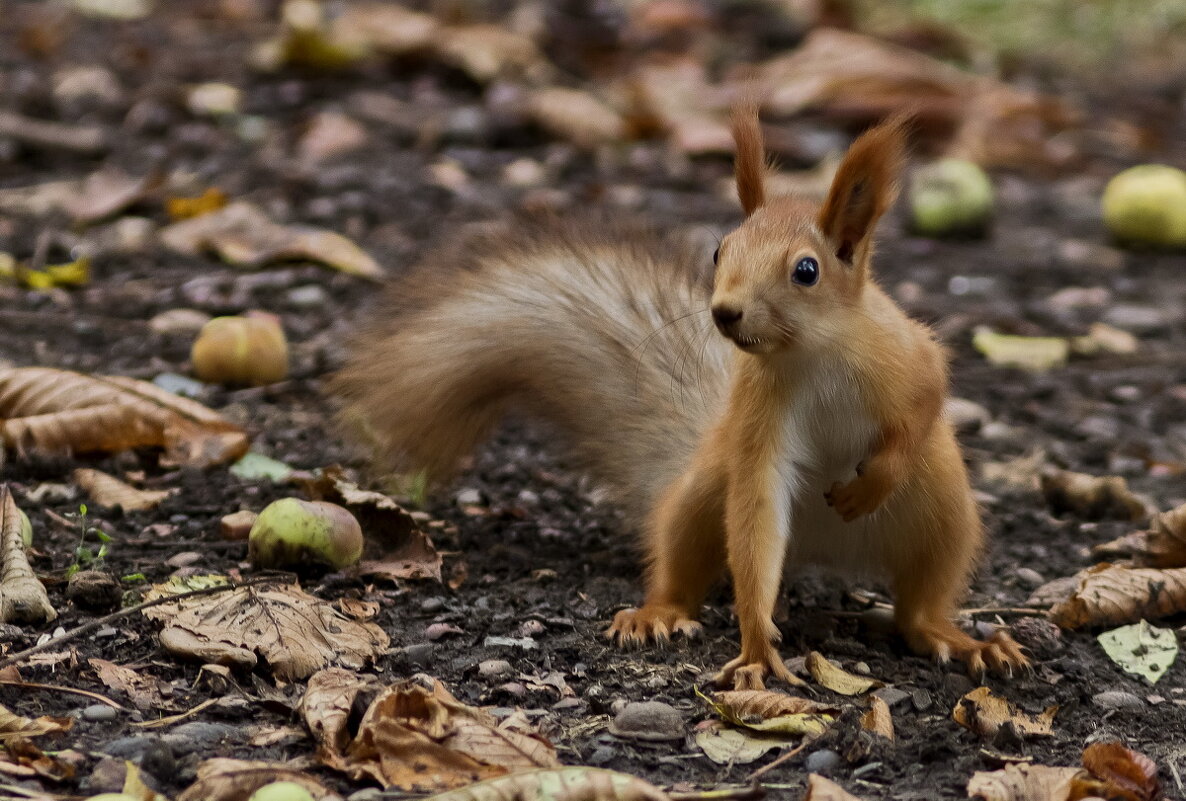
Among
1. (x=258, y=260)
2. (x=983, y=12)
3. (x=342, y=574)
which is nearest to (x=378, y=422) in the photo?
(x=342, y=574)

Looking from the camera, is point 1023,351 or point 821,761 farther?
point 1023,351

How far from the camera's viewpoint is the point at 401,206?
453cm

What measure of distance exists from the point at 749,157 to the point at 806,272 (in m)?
0.23

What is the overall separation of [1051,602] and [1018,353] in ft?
4.88

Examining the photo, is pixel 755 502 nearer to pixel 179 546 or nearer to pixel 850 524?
pixel 850 524

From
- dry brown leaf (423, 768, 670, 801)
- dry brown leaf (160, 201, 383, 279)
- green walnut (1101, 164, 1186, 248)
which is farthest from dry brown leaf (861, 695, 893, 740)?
green walnut (1101, 164, 1186, 248)

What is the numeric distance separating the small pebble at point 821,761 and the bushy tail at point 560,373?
0.71m

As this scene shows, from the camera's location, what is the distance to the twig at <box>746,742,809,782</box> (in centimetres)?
178

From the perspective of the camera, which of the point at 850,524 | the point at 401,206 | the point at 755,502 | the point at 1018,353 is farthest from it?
the point at 401,206

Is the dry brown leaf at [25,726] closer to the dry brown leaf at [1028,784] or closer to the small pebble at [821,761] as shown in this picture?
the small pebble at [821,761]

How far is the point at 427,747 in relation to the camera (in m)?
1.71

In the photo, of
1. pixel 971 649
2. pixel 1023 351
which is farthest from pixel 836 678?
pixel 1023 351

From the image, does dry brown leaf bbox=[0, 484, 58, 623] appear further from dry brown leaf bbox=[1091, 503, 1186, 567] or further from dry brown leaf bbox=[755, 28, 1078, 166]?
dry brown leaf bbox=[755, 28, 1078, 166]

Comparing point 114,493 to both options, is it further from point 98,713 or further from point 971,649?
point 971,649
